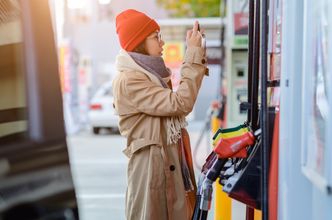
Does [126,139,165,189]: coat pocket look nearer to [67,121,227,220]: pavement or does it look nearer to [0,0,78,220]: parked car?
[67,121,227,220]: pavement

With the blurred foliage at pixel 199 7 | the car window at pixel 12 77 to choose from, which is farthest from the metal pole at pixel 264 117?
the blurred foliage at pixel 199 7

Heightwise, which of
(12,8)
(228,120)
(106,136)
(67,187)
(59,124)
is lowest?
(106,136)

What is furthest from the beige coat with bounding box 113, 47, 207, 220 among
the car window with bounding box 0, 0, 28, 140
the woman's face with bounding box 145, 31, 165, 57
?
the car window with bounding box 0, 0, 28, 140

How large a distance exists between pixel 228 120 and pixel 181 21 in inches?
332

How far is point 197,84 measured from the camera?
3293 millimetres

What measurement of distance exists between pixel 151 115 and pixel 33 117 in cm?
145

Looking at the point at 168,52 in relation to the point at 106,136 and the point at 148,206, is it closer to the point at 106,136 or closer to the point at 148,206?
the point at 106,136

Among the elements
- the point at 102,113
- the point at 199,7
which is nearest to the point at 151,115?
the point at 102,113

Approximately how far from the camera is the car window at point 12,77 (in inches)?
78.3

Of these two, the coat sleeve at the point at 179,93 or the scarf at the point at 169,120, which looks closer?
the coat sleeve at the point at 179,93

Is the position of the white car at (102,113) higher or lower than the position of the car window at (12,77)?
lower

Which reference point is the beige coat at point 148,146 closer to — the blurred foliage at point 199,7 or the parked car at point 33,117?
the parked car at point 33,117

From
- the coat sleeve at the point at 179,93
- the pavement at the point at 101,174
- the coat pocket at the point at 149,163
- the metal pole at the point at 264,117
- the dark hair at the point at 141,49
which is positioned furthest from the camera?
the pavement at the point at 101,174

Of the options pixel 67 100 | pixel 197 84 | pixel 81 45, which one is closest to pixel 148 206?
pixel 197 84
